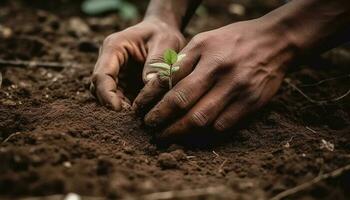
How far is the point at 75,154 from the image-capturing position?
1.48 metres

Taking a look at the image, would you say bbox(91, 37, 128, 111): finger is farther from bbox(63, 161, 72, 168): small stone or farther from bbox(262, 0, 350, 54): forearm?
bbox(262, 0, 350, 54): forearm

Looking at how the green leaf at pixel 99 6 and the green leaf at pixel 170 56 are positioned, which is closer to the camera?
the green leaf at pixel 170 56

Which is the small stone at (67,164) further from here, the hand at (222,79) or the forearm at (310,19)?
the forearm at (310,19)

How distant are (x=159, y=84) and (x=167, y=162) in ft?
1.15

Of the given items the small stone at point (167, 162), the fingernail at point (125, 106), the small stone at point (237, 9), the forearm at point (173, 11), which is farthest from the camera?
the small stone at point (237, 9)

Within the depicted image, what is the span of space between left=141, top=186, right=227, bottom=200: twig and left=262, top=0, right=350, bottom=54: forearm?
2.89ft

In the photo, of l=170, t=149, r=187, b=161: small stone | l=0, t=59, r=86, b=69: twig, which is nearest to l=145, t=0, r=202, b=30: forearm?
l=0, t=59, r=86, b=69: twig

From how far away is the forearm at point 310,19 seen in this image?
1.85 m

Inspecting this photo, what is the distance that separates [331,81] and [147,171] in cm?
138

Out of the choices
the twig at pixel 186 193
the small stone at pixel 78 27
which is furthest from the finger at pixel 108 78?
the small stone at pixel 78 27

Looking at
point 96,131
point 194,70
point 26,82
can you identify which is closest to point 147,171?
point 96,131

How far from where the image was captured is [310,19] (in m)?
1.85

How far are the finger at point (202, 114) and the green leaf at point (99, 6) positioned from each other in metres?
2.22

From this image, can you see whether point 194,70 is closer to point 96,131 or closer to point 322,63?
point 96,131
